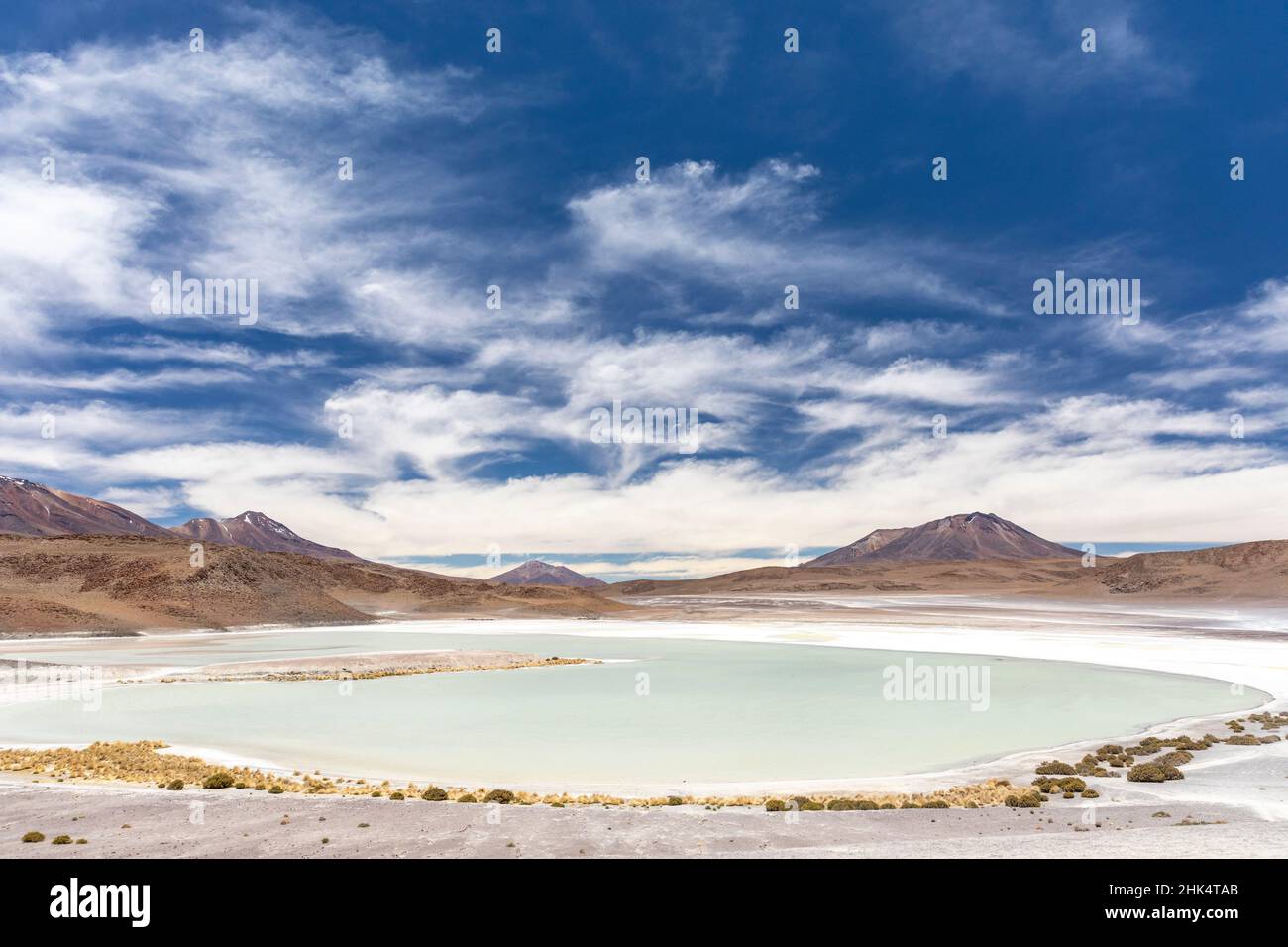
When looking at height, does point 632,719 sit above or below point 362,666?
above

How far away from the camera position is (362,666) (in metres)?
45.3

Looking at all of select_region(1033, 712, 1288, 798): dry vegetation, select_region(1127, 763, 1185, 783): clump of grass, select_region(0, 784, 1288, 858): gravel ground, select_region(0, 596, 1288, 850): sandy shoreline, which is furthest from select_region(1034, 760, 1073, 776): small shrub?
select_region(0, 784, 1288, 858): gravel ground

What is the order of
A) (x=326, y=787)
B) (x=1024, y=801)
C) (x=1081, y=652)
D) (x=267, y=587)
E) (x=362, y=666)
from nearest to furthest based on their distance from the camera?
(x=1024, y=801) < (x=326, y=787) < (x=362, y=666) < (x=1081, y=652) < (x=267, y=587)

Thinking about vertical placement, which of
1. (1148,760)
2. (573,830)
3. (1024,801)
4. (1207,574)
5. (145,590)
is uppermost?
(573,830)

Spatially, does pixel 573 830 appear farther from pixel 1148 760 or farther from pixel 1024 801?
pixel 1148 760

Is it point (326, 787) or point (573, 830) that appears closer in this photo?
point (573, 830)

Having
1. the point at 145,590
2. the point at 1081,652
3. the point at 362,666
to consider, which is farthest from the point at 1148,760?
the point at 145,590

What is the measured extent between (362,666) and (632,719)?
1005 inches

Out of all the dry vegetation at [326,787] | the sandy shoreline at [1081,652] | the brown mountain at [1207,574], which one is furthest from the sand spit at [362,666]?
the brown mountain at [1207,574]

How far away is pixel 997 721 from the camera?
2491 cm

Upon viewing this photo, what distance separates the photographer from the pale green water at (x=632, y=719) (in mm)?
19016
